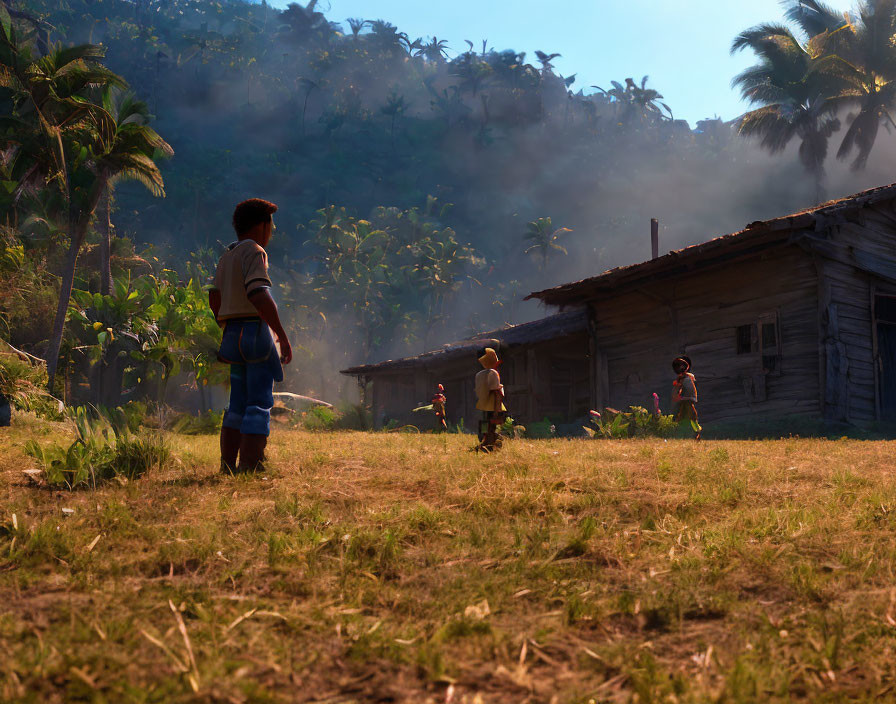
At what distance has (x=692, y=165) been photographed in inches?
3748

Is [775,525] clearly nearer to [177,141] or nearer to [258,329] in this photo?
[258,329]

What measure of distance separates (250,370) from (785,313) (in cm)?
1149

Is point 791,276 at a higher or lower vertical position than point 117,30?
lower

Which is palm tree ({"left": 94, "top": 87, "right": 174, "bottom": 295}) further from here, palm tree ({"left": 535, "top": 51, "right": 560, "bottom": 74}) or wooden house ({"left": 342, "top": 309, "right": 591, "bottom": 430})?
palm tree ({"left": 535, "top": 51, "right": 560, "bottom": 74})

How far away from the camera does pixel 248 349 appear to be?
4809 mm

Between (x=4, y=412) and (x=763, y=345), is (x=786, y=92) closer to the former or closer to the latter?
(x=763, y=345)

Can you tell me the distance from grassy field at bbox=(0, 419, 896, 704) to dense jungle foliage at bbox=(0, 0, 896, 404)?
16.9m

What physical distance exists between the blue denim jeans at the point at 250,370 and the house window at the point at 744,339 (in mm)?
11511

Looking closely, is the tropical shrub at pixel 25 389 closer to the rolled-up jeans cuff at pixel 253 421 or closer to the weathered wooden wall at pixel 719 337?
the rolled-up jeans cuff at pixel 253 421

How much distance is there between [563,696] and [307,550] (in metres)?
1.54

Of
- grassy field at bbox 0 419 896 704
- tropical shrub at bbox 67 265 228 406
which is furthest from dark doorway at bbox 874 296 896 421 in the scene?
tropical shrub at bbox 67 265 228 406

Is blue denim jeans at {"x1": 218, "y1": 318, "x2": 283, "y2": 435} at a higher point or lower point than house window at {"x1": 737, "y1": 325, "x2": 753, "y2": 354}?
lower

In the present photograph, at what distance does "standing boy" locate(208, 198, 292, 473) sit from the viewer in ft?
15.8

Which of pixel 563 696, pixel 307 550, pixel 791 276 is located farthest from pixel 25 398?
pixel 791 276
